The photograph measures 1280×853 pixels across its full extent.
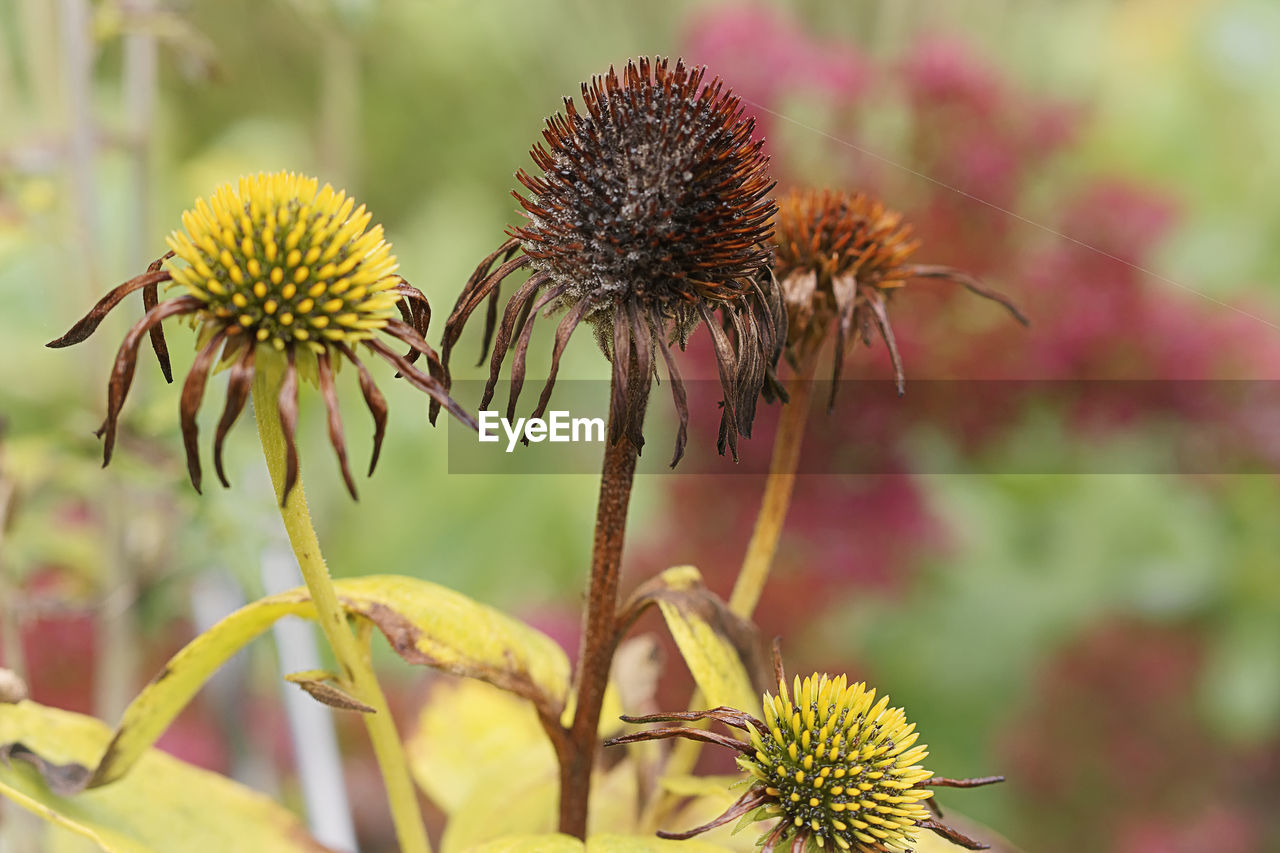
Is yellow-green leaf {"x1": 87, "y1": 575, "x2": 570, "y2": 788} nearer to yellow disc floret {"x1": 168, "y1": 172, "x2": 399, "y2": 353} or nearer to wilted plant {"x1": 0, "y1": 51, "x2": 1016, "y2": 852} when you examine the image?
wilted plant {"x1": 0, "y1": 51, "x2": 1016, "y2": 852}

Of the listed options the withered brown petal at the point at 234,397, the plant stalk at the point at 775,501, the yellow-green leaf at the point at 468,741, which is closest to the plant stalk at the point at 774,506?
the plant stalk at the point at 775,501

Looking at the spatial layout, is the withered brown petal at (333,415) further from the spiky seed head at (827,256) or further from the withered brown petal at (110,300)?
the spiky seed head at (827,256)

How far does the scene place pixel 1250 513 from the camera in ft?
3.35

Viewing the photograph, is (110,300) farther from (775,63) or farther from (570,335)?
(775,63)

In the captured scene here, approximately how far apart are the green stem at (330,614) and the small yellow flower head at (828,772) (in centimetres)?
10

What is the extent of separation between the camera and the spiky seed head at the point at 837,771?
0.98 ft

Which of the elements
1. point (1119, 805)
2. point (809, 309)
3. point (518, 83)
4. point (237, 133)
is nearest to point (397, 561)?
point (237, 133)

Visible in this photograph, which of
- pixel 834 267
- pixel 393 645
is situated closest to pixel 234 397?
pixel 393 645

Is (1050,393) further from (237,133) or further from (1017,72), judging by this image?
(237,133)

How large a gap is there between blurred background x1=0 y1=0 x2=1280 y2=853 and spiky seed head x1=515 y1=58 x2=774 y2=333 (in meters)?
0.34

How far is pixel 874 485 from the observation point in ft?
3.11

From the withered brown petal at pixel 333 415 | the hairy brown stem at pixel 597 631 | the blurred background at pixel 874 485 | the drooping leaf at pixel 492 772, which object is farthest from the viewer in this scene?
the blurred background at pixel 874 485

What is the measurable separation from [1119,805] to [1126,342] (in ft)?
1.43

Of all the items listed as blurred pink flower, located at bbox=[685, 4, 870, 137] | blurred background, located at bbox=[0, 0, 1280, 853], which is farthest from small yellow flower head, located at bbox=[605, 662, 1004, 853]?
blurred pink flower, located at bbox=[685, 4, 870, 137]
